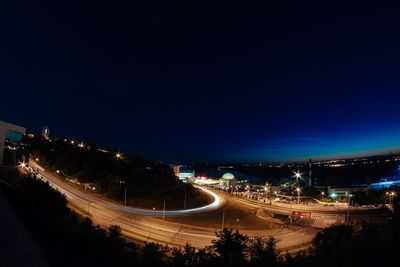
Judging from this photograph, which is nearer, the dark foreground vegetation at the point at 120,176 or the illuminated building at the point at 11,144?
the illuminated building at the point at 11,144

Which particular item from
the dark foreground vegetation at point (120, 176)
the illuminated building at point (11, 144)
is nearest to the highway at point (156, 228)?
the dark foreground vegetation at point (120, 176)

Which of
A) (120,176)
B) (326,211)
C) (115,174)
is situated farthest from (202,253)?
(115,174)

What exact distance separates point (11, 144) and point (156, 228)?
25.9 m

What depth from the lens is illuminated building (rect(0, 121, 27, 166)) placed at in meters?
48.1

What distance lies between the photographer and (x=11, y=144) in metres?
50.9

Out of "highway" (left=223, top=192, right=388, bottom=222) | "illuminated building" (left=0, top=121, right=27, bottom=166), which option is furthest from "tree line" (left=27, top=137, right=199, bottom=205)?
"illuminated building" (left=0, top=121, right=27, bottom=166)

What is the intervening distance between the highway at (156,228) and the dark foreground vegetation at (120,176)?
26.3 ft

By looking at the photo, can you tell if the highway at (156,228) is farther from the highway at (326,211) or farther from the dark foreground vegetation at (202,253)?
the dark foreground vegetation at (202,253)

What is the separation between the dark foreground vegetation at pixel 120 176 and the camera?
224ft

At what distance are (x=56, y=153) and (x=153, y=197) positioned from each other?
39.4 meters

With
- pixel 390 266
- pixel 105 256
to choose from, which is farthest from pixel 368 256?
pixel 105 256

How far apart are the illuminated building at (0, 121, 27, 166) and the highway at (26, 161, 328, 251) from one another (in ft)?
34.0

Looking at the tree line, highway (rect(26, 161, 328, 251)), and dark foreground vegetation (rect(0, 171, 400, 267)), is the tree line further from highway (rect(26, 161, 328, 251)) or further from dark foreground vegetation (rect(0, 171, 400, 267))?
dark foreground vegetation (rect(0, 171, 400, 267))

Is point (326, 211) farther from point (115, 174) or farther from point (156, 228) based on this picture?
point (115, 174)
